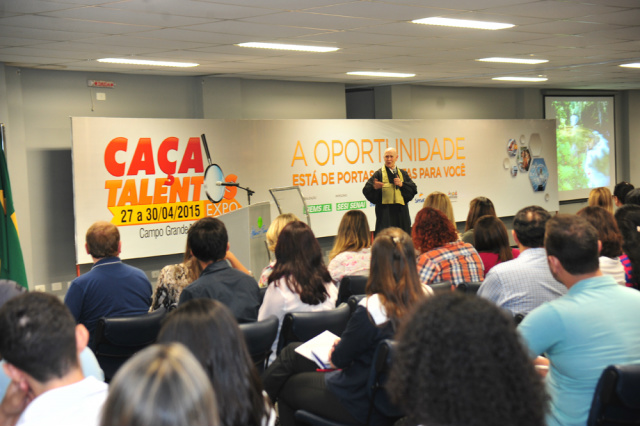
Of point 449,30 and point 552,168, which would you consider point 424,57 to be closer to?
point 449,30

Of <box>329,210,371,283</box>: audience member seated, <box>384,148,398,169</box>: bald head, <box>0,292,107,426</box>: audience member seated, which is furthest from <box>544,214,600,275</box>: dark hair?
<box>384,148,398,169</box>: bald head

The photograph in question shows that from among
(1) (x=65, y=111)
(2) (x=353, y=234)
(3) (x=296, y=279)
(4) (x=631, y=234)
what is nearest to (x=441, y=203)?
(2) (x=353, y=234)

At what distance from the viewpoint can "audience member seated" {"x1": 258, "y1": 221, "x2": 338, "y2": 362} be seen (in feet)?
12.6

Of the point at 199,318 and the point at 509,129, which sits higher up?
the point at 509,129

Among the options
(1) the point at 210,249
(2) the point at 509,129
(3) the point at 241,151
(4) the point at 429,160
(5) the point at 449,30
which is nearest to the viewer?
(1) the point at 210,249

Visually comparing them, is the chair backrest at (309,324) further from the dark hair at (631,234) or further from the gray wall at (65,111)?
the gray wall at (65,111)

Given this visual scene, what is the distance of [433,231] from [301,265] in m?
1.14

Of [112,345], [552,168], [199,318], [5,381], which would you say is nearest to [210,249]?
[112,345]

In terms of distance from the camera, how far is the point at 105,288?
13.6ft

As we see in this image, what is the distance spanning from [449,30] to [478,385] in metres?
5.73

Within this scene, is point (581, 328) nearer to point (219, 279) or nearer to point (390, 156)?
point (219, 279)

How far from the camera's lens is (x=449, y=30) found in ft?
21.3

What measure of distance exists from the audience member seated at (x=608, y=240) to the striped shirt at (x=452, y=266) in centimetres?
87

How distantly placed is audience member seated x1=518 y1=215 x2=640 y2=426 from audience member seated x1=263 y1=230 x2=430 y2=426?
2.05 feet
